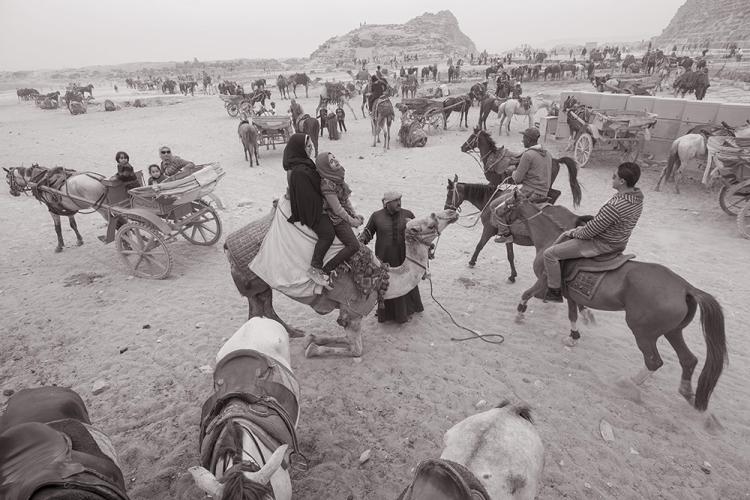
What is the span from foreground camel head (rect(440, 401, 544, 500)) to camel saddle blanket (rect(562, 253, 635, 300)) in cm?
212

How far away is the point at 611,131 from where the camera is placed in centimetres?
1122

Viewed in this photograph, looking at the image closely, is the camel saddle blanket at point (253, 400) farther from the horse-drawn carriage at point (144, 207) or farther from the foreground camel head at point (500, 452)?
the horse-drawn carriage at point (144, 207)

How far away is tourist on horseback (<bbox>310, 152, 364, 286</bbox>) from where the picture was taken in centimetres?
378

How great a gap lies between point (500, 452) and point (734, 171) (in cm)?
879

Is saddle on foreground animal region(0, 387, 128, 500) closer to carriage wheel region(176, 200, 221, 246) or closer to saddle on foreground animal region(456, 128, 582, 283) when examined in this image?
carriage wheel region(176, 200, 221, 246)

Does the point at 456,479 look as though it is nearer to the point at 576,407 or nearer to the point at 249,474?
the point at 249,474

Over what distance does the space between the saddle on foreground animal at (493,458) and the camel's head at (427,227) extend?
2.22 metres

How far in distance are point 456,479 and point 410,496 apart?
0.27 metres

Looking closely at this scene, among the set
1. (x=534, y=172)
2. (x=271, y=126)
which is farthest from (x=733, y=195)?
(x=271, y=126)

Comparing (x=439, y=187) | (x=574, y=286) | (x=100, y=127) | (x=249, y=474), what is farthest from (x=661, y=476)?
(x=100, y=127)

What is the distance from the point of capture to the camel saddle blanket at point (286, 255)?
4.08 m

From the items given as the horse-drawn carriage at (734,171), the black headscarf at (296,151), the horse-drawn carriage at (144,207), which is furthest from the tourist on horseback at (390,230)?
the horse-drawn carriage at (734,171)

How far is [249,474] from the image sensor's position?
1.91 meters

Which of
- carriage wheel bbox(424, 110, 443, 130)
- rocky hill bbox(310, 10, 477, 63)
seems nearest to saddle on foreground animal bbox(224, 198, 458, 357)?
carriage wheel bbox(424, 110, 443, 130)
